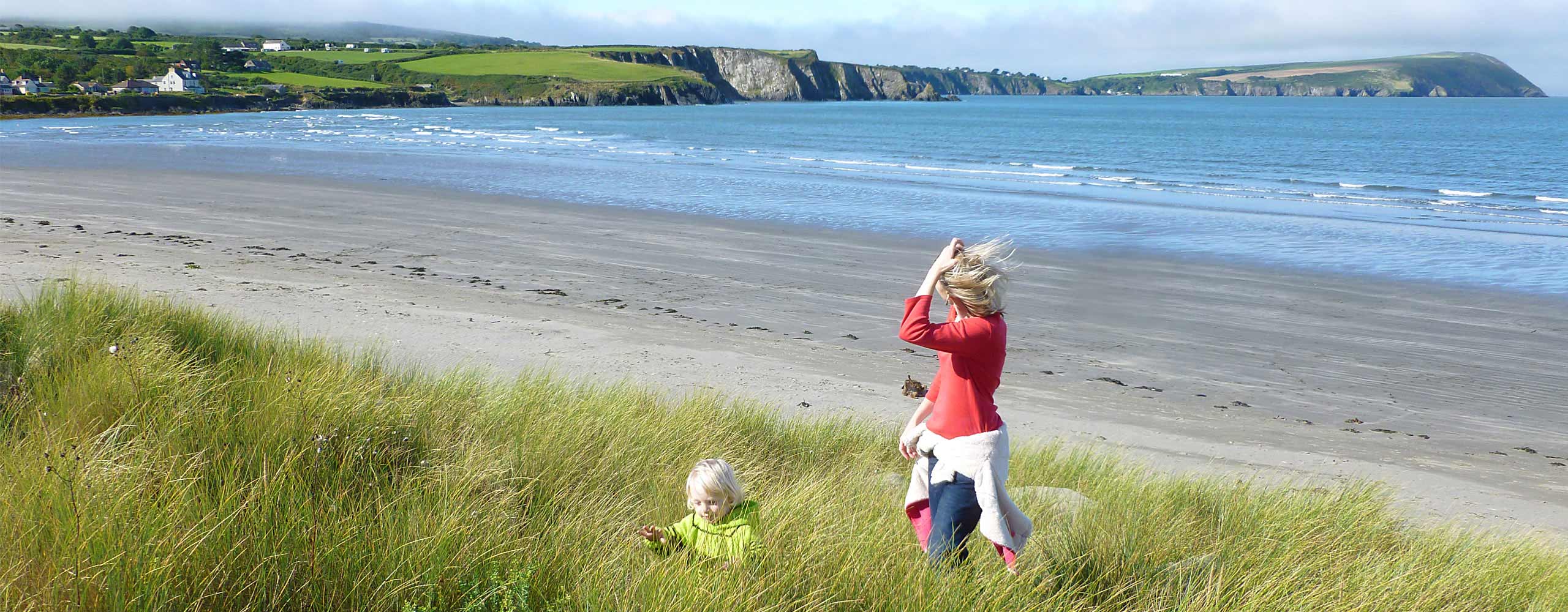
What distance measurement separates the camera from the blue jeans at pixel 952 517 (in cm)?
364

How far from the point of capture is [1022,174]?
39.1m

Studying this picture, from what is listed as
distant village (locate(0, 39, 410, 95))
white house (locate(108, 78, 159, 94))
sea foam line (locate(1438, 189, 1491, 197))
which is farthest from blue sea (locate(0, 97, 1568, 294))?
white house (locate(108, 78, 159, 94))

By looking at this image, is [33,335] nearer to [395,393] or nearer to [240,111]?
[395,393]

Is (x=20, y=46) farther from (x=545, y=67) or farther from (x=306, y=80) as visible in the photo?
(x=545, y=67)

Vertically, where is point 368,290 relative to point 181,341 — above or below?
below

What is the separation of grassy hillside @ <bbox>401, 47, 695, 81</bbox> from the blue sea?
7674cm

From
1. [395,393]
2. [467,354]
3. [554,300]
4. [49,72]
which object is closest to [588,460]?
[395,393]

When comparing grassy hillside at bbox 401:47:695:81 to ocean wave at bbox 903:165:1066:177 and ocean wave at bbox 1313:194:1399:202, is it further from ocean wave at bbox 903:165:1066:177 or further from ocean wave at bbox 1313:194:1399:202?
ocean wave at bbox 1313:194:1399:202

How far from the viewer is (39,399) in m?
4.86

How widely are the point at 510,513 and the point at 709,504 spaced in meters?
0.93

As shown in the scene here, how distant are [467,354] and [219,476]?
619 centimetres

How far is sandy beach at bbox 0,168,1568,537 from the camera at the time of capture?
8539 mm

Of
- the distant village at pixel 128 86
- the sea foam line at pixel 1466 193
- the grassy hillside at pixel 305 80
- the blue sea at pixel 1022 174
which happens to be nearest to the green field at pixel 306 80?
the grassy hillside at pixel 305 80

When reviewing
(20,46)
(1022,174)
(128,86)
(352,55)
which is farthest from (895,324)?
(352,55)
